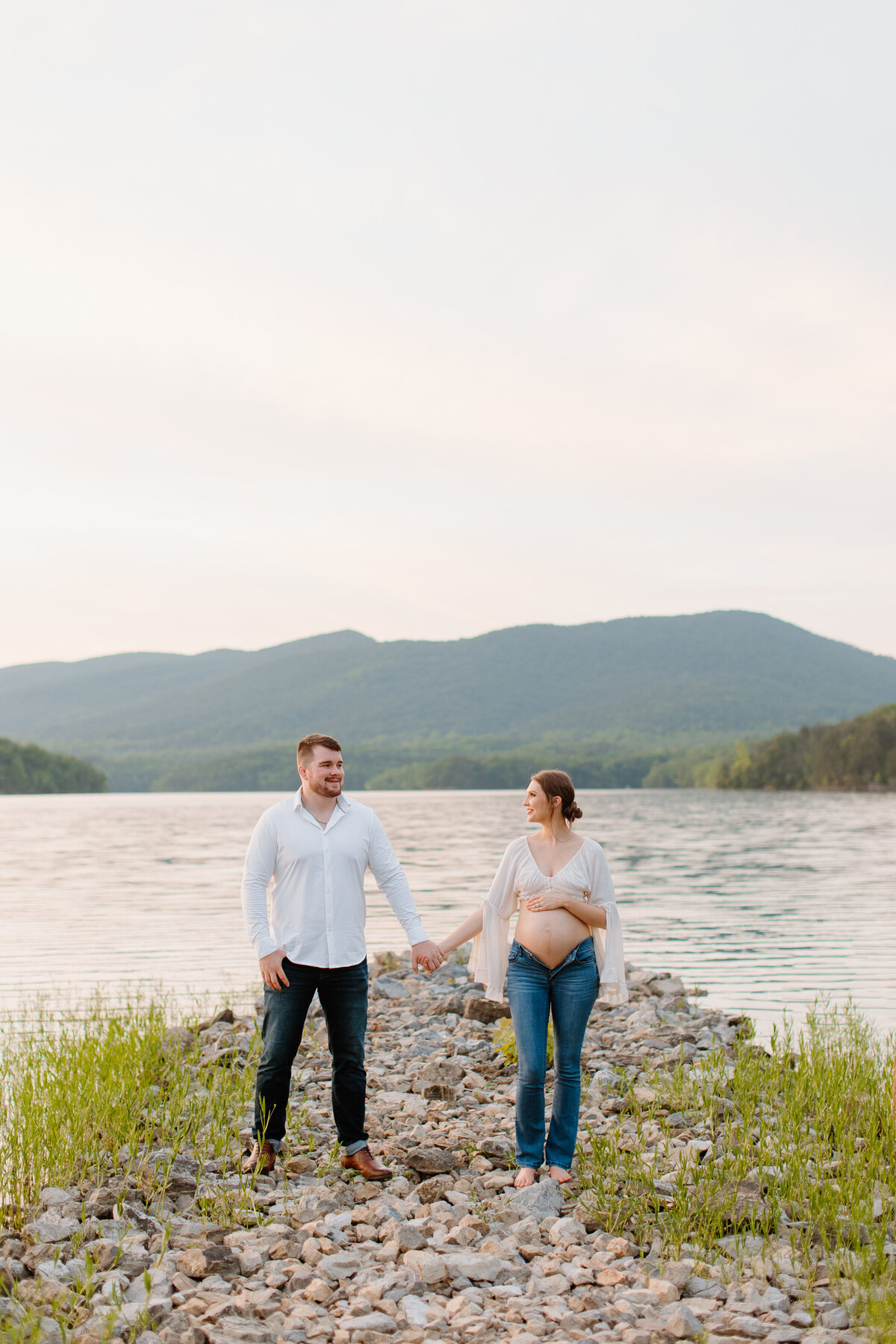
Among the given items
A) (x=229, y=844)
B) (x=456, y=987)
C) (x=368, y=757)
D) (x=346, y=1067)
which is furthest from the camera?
(x=368, y=757)

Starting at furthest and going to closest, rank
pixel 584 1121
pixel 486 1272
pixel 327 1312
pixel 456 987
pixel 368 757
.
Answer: pixel 368 757 → pixel 456 987 → pixel 584 1121 → pixel 486 1272 → pixel 327 1312

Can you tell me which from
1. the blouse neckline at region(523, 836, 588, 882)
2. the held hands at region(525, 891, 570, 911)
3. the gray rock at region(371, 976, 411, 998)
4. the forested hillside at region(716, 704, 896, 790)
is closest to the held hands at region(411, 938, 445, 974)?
the held hands at region(525, 891, 570, 911)

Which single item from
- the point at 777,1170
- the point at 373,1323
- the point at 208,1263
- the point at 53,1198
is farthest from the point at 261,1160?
the point at 777,1170

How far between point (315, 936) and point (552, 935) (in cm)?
156

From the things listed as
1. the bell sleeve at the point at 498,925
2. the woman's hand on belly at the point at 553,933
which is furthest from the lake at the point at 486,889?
the woman's hand on belly at the point at 553,933

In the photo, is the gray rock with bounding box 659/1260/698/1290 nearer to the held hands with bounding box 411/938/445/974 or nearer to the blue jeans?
the blue jeans

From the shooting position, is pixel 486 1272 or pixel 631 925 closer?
pixel 486 1272

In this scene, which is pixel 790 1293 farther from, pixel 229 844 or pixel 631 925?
pixel 229 844

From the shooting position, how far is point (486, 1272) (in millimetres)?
6289

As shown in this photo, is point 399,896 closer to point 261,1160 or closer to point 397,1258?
point 261,1160

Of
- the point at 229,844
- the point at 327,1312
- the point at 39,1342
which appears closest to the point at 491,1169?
the point at 327,1312

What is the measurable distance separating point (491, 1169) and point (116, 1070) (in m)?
3.67

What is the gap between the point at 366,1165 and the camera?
7.81m

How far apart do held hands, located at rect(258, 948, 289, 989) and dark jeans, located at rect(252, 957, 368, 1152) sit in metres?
0.07
